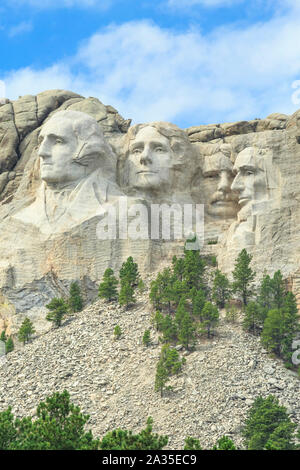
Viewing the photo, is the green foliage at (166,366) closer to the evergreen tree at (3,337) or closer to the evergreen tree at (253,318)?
the evergreen tree at (253,318)

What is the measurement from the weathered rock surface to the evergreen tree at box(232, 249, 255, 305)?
1.14 meters

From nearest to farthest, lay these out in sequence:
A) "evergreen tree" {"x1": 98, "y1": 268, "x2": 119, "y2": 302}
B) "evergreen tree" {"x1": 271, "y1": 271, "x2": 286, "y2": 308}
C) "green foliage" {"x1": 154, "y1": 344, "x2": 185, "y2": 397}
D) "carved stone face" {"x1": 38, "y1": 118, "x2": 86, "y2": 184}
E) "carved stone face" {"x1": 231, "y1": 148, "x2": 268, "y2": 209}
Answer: "green foliage" {"x1": 154, "y1": 344, "x2": 185, "y2": 397} < "evergreen tree" {"x1": 271, "y1": 271, "x2": 286, "y2": 308} < "evergreen tree" {"x1": 98, "y1": 268, "x2": 119, "y2": 302} < "carved stone face" {"x1": 231, "y1": 148, "x2": 268, "y2": 209} < "carved stone face" {"x1": 38, "y1": 118, "x2": 86, "y2": 184}

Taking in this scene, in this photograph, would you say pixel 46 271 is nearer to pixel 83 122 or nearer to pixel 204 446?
pixel 83 122

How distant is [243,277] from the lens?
33000 millimetres

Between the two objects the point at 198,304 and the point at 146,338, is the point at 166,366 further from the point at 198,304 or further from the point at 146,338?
the point at 198,304

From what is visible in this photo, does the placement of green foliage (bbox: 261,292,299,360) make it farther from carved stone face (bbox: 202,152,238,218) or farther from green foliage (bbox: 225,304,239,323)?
carved stone face (bbox: 202,152,238,218)

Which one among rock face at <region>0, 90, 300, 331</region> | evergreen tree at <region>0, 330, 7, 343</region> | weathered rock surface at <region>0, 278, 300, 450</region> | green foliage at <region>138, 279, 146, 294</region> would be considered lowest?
weathered rock surface at <region>0, 278, 300, 450</region>

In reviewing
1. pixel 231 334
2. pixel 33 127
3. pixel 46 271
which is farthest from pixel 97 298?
pixel 33 127

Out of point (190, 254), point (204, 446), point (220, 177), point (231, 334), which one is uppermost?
point (220, 177)

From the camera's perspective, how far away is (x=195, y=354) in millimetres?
30672

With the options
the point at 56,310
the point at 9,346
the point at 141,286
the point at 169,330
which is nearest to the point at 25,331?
the point at 9,346

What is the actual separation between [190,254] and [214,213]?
11.4 feet

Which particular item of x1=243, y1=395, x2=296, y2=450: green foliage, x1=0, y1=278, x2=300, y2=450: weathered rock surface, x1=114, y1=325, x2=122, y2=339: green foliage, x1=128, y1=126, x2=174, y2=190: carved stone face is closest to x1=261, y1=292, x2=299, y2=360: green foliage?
x1=0, y1=278, x2=300, y2=450: weathered rock surface

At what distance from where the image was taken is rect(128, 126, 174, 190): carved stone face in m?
36.4
